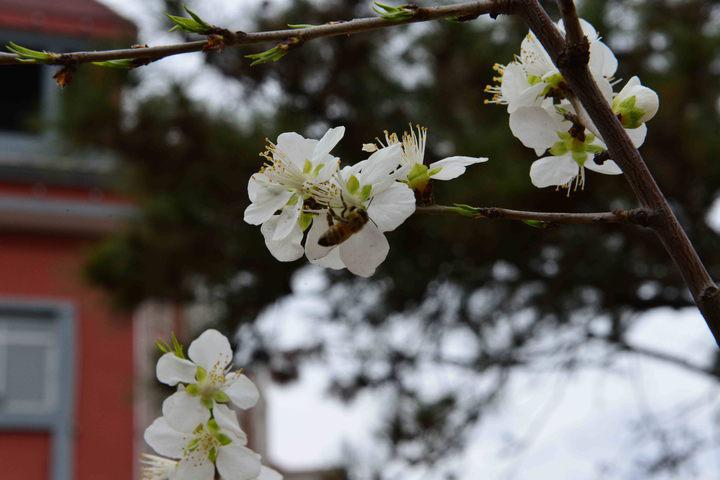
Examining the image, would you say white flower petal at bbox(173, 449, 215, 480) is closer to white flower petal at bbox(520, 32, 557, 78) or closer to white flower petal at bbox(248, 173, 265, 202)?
white flower petal at bbox(248, 173, 265, 202)

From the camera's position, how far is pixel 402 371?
12.4 ft

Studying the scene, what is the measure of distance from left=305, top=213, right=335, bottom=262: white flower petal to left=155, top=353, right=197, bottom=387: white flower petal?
0.60 feet

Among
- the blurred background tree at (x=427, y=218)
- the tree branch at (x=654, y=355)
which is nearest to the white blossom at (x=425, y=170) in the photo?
the blurred background tree at (x=427, y=218)

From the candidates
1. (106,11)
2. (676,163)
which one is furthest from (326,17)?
(106,11)

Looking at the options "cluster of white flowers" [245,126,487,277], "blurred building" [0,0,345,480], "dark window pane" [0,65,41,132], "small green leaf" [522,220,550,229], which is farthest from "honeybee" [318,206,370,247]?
"dark window pane" [0,65,41,132]

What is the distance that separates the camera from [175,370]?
0.95 meters

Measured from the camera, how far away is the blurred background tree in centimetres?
317

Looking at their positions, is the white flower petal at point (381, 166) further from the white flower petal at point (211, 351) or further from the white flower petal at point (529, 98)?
the white flower petal at point (211, 351)

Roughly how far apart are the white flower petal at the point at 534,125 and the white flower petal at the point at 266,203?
0.18 meters

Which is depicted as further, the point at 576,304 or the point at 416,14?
the point at 576,304

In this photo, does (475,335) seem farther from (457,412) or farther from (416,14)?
(416,14)

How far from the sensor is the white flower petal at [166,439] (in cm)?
93

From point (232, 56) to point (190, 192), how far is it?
44 cm

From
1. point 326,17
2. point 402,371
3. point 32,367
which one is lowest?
point 402,371
